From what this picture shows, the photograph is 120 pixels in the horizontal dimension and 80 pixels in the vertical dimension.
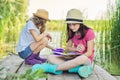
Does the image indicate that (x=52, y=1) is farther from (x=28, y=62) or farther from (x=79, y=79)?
(x=79, y=79)

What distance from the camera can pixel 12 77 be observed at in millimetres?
1509

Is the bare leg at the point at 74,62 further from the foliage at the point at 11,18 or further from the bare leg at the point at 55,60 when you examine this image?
the foliage at the point at 11,18

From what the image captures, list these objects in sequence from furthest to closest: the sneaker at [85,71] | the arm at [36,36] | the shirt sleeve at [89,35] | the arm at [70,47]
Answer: the arm at [36,36]
the arm at [70,47]
the shirt sleeve at [89,35]
the sneaker at [85,71]

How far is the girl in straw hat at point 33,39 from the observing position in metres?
4.07

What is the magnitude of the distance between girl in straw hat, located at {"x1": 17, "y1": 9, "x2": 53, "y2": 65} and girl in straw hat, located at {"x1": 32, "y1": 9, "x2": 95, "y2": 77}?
346 mm

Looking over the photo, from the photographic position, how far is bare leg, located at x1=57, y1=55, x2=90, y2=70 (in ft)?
11.5

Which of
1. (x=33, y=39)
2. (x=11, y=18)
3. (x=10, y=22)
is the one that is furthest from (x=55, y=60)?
(x=11, y=18)

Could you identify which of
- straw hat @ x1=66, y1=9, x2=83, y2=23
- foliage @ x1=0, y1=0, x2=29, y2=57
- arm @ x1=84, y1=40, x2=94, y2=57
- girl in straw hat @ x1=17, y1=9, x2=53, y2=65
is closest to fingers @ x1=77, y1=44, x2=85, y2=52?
arm @ x1=84, y1=40, x2=94, y2=57

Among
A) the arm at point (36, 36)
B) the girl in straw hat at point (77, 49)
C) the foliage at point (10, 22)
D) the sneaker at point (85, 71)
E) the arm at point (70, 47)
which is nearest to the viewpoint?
the sneaker at point (85, 71)

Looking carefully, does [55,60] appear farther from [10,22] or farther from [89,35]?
[10,22]

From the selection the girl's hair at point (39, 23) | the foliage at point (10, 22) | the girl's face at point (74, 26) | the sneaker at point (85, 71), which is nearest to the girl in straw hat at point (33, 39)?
the girl's hair at point (39, 23)

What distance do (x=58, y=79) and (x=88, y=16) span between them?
2.88 meters

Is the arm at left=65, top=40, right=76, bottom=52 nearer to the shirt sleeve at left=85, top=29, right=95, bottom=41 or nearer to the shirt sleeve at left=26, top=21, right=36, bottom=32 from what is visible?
the shirt sleeve at left=85, top=29, right=95, bottom=41

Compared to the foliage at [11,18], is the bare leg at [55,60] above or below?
below
